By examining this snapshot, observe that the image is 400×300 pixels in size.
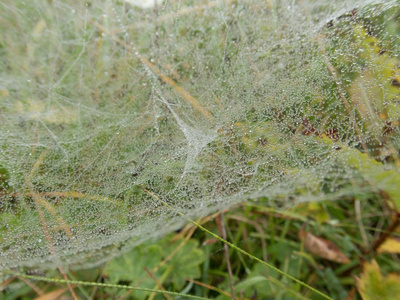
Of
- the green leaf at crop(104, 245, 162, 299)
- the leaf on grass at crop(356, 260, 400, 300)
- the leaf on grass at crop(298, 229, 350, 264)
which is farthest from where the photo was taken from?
the leaf on grass at crop(298, 229, 350, 264)

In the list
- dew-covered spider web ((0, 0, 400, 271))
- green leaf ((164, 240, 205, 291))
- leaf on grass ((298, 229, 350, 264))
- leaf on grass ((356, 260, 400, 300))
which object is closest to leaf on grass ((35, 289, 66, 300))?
dew-covered spider web ((0, 0, 400, 271))

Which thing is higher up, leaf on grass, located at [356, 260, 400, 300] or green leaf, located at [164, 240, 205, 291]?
green leaf, located at [164, 240, 205, 291]

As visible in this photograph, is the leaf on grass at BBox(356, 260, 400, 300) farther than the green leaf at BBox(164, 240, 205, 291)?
No

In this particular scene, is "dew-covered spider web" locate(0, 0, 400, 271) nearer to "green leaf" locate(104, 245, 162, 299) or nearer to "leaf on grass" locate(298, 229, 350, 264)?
"green leaf" locate(104, 245, 162, 299)

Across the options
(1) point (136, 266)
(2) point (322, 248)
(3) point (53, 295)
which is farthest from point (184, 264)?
(2) point (322, 248)

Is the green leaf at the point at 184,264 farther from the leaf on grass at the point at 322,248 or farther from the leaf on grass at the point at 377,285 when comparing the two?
the leaf on grass at the point at 377,285

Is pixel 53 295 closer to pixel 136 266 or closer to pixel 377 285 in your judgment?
pixel 136 266
